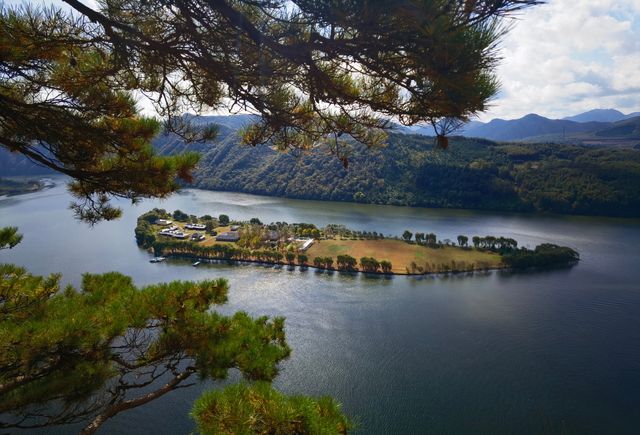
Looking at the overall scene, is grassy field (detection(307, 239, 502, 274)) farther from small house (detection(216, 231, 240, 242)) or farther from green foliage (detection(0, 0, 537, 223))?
green foliage (detection(0, 0, 537, 223))

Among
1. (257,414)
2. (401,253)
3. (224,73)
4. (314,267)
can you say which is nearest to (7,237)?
(224,73)

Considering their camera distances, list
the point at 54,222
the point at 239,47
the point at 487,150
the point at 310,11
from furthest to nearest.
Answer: the point at 487,150, the point at 54,222, the point at 239,47, the point at 310,11

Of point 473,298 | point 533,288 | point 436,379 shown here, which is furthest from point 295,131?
point 533,288

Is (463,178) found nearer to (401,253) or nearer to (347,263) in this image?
(401,253)

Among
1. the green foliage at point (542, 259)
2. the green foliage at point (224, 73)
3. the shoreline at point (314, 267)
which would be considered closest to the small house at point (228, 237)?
the shoreline at point (314, 267)

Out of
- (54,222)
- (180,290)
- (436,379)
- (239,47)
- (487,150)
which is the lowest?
(436,379)

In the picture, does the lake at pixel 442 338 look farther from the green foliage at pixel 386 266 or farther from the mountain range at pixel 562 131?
the mountain range at pixel 562 131

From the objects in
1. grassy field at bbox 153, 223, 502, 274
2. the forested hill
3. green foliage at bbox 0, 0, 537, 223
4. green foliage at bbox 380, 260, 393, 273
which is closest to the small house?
grassy field at bbox 153, 223, 502, 274

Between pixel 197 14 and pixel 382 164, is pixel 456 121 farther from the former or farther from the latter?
pixel 382 164
